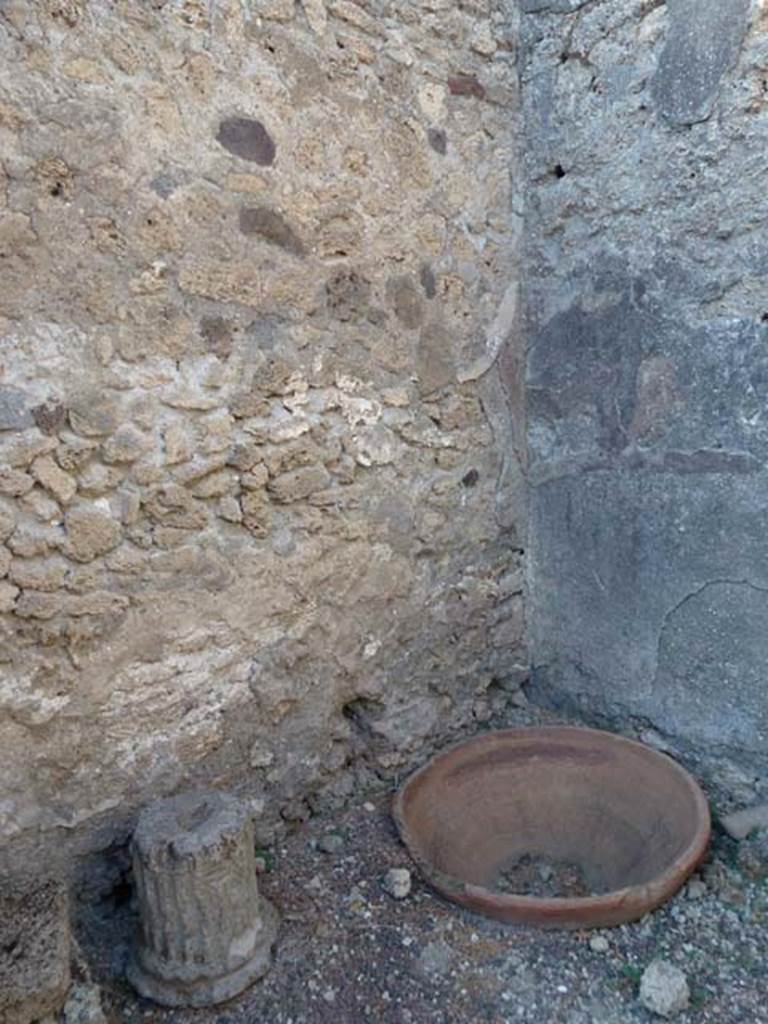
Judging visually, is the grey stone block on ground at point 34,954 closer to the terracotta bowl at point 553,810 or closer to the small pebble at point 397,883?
the small pebble at point 397,883

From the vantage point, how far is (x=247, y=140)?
77.3 inches

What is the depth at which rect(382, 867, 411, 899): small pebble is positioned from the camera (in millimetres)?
2051

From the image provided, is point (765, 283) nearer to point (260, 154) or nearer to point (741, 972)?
point (260, 154)

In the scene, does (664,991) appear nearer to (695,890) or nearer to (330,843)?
(695,890)

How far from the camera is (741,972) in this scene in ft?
6.07

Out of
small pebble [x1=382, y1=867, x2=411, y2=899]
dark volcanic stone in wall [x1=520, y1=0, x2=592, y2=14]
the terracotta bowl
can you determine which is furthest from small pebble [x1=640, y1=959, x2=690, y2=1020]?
dark volcanic stone in wall [x1=520, y1=0, x2=592, y2=14]

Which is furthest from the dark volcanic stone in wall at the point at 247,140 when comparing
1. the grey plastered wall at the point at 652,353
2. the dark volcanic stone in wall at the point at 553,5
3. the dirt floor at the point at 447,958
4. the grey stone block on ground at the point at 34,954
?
the dirt floor at the point at 447,958

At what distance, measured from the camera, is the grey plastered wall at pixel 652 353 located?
2.15 metres

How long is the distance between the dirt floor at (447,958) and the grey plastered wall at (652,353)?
0.54 m

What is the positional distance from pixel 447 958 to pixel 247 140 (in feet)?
6.44

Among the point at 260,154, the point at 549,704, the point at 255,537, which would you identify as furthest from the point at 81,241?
the point at 549,704

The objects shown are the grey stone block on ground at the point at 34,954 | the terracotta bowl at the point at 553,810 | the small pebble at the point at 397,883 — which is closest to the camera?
the grey stone block on ground at the point at 34,954

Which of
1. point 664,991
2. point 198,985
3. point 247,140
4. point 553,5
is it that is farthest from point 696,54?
point 198,985

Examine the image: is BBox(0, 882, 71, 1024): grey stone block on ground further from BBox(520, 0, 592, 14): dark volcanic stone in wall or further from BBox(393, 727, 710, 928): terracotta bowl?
BBox(520, 0, 592, 14): dark volcanic stone in wall
